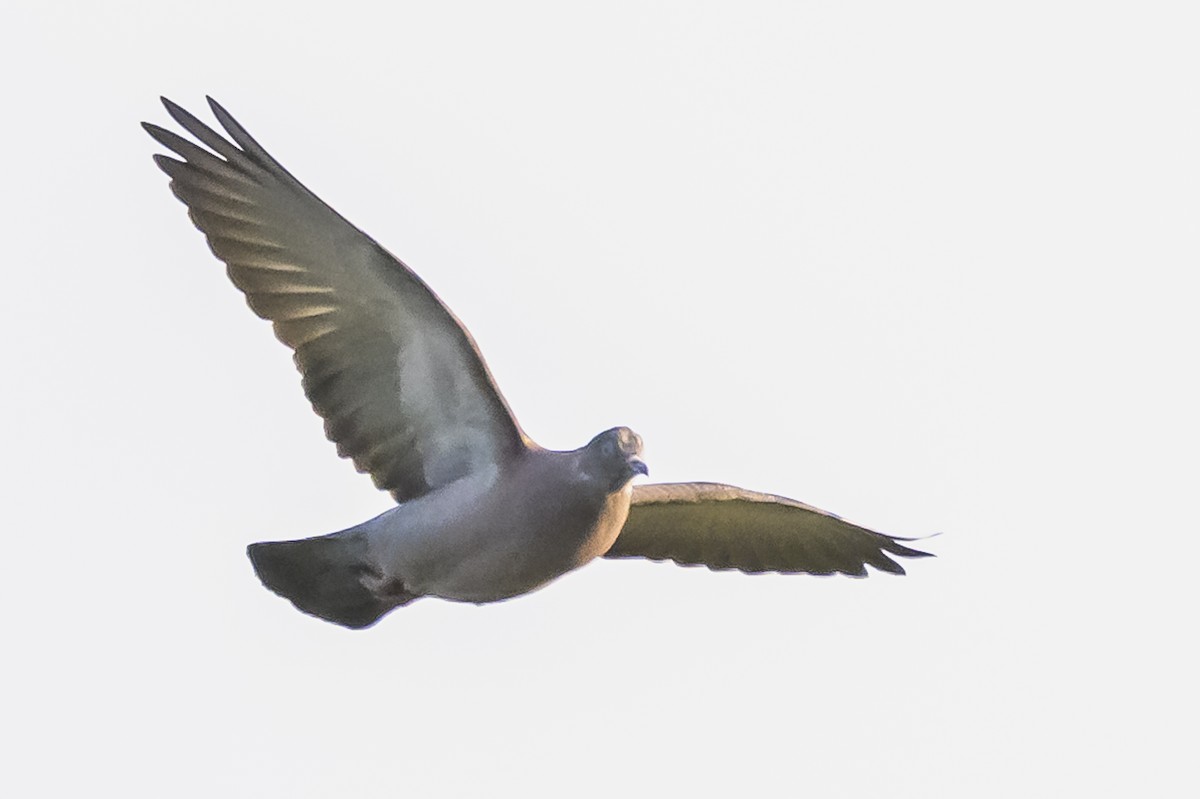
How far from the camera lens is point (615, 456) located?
1063 cm

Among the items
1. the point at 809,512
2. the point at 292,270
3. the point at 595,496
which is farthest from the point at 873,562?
the point at 292,270

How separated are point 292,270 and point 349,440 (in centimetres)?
89

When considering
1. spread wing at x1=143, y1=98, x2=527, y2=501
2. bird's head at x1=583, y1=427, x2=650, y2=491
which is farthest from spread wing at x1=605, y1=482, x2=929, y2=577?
bird's head at x1=583, y1=427, x2=650, y2=491

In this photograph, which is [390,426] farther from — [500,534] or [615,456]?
[615,456]

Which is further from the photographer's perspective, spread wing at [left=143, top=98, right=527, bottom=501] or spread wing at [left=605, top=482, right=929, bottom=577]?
spread wing at [left=605, top=482, right=929, bottom=577]

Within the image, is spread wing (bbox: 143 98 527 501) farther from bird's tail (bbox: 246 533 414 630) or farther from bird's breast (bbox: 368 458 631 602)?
bird's tail (bbox: 246 533 414 630)

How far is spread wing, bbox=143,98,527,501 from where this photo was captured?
428 inches

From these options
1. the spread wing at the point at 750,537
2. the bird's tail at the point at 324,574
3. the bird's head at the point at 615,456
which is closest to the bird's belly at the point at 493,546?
the bird's head at the point at 615,456

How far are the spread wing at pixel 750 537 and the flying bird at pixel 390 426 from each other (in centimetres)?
144

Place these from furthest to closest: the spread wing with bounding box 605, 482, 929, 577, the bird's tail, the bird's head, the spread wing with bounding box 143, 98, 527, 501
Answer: the spread wing with bounding box 605, 482, 929, 577, the bird's tail, the spread wing with bounding box 143, 98, 527, 501, the bird's head

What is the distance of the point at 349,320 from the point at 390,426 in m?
0.57

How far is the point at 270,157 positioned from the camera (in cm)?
1076

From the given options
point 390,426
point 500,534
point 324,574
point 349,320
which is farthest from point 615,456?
point 324,574

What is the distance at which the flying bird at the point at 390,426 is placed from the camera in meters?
10.7
